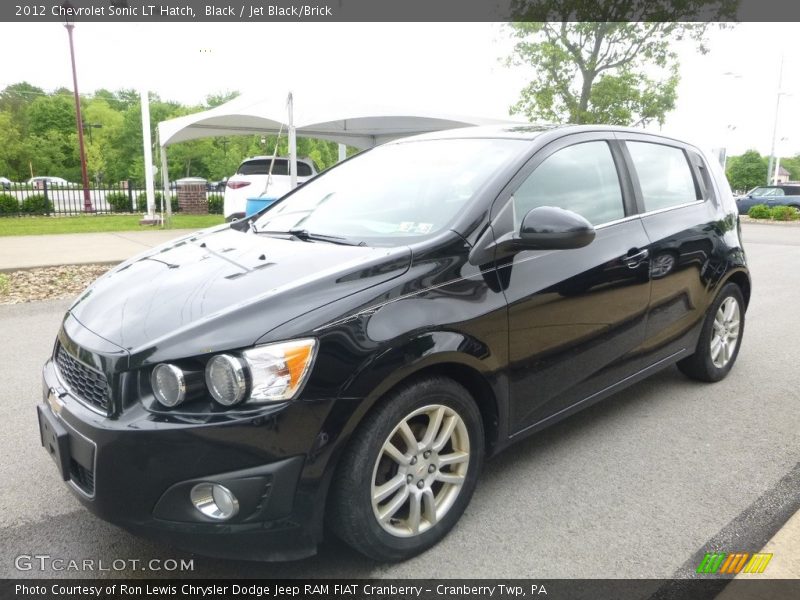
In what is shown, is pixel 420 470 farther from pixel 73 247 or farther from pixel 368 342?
pixel 73 247

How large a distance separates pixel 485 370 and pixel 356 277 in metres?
0.65

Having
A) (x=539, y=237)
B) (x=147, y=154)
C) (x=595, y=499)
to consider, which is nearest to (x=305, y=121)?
(x=147, y=154)

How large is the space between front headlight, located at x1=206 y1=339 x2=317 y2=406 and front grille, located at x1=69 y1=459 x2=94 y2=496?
0.53 m

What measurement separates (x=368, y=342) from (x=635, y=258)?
181 cm

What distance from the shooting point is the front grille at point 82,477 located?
2072mm

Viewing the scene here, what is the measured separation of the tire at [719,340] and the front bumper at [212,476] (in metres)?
3.10

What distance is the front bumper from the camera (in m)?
1.93

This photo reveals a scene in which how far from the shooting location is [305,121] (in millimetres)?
11820

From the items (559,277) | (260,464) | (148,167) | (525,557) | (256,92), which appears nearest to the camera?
(260,464)

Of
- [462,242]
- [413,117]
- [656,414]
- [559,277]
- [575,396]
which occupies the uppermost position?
[413,117]

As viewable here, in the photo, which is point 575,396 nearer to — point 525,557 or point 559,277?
point 559,277

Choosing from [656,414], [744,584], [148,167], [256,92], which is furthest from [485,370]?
[148,167]

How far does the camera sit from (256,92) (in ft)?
41.3

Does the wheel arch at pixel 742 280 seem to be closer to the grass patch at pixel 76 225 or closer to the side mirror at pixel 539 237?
the side mirror at pixel 539 237
